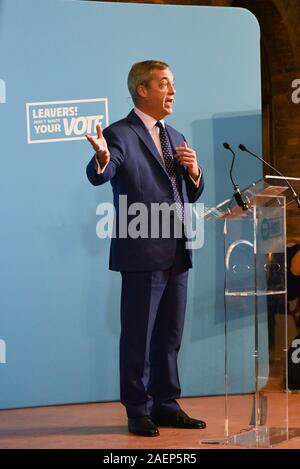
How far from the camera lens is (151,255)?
12.9 feet

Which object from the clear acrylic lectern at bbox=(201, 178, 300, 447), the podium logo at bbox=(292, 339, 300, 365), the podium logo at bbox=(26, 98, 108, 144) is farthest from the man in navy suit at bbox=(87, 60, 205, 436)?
the podium logo at bbox=(292, 339, 300, 365)

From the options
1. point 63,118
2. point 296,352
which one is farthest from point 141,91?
point 296,352

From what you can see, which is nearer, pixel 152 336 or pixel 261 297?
pixel 261 297

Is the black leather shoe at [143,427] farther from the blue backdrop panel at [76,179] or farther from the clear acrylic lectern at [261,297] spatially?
the blue backdrop panel at [76,179]

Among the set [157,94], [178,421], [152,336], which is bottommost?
[178,421]

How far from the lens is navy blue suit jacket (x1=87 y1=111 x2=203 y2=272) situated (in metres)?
3.93

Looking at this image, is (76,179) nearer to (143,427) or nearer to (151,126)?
(151,126)

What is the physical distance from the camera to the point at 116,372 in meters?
5.02

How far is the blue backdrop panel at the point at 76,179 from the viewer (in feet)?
15.8

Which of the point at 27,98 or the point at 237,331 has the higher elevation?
the point at 27,98

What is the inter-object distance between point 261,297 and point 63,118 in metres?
1.82
